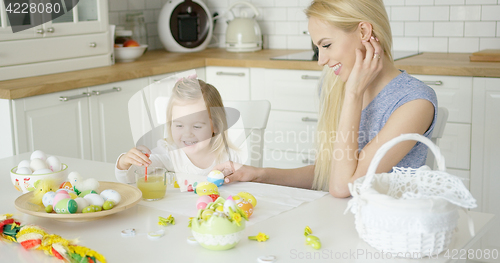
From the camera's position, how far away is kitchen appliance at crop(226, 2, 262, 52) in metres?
3.49

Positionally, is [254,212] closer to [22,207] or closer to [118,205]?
[118,205]

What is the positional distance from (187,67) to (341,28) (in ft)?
5.65

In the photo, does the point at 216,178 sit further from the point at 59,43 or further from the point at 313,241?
the point at 59,43

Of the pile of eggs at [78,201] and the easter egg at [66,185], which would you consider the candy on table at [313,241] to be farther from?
the easter egg at [66,185]

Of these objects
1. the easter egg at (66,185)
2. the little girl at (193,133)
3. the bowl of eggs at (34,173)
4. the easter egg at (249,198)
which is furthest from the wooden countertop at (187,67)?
the easter egg at (249,198)

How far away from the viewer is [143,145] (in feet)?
5.54

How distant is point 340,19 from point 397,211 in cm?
73

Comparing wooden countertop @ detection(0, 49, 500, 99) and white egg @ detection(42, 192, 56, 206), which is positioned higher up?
wooden countertop @ detection(0, 49, 500, 99)

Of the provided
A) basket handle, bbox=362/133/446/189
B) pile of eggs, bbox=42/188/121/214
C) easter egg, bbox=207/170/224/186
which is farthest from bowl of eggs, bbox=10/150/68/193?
basket handle, bbox=362/133/446/189

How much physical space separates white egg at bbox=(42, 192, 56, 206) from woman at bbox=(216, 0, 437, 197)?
0.48 metres

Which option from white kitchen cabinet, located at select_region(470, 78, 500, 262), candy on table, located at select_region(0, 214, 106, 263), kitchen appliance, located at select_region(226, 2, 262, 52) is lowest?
white kitchen cabinet, located at select_region(470, 78, 500, 262)

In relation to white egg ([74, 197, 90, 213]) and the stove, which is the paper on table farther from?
the stove

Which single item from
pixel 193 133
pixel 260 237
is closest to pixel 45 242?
pixel 260 237

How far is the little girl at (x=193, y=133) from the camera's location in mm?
1756
